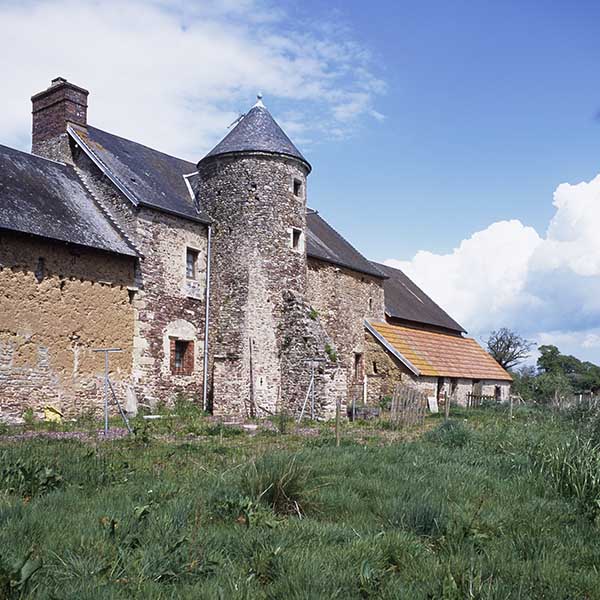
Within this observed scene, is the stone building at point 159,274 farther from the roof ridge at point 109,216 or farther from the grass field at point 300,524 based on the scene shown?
the grass field at point 300,524

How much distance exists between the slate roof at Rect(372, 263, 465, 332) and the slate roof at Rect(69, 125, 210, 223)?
1106 centimetres

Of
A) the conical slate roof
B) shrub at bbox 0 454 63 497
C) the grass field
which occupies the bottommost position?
the grass field

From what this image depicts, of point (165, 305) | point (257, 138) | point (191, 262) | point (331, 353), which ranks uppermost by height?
point (257, 138)

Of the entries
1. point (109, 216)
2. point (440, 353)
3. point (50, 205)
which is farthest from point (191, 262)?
point (440, 353)

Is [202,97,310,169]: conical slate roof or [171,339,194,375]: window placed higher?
[202,97,310,169]: conical slate roof

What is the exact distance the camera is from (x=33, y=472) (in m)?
6.79

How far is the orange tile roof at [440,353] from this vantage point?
25.7 m

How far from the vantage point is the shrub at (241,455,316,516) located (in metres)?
6.61

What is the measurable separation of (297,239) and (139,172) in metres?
5.51

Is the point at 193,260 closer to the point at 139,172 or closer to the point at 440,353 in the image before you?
the point at 139,172

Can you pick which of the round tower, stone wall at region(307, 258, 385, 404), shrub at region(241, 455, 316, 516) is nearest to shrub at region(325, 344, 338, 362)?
the round tower

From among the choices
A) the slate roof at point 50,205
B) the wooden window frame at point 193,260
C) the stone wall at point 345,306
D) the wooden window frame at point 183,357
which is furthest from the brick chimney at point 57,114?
the stone wall at point 345,306

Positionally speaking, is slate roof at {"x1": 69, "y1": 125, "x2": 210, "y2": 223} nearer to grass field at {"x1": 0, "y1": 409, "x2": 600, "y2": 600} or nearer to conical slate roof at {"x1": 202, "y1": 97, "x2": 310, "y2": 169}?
conical slate roof at {"x1": 202, "y1": 97, "x2": 310, "y2": 169}

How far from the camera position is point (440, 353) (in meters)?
28.4
